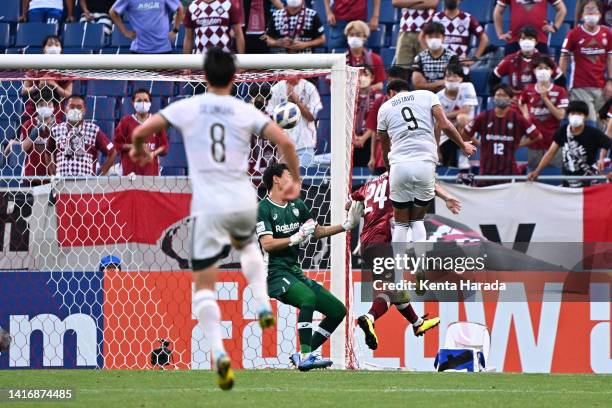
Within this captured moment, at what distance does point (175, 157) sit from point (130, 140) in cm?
104

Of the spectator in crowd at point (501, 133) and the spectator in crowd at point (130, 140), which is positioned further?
the spectator in crowd at point (501, 133)

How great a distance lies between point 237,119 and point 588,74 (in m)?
9.34

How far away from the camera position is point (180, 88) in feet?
52.5

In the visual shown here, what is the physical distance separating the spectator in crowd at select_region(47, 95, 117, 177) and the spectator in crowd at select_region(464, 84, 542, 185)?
4.44 m

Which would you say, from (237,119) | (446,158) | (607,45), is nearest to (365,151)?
(446,158)

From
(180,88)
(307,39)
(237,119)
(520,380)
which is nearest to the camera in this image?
(237,119)

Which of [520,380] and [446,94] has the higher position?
[446,94]

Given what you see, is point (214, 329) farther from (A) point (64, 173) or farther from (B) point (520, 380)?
(A) point (64, 173)

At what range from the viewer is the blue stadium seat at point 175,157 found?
600 inches

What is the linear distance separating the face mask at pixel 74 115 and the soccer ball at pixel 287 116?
129 inches

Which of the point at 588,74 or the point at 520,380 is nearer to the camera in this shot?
the point at 520,380

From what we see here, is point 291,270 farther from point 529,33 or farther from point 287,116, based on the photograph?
point 529,33

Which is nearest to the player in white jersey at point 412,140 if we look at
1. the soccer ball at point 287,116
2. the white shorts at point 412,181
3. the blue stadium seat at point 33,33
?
the white shorts at point 412,181

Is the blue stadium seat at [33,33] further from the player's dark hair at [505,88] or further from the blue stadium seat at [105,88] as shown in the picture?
the player's dark hair at [505,88]
